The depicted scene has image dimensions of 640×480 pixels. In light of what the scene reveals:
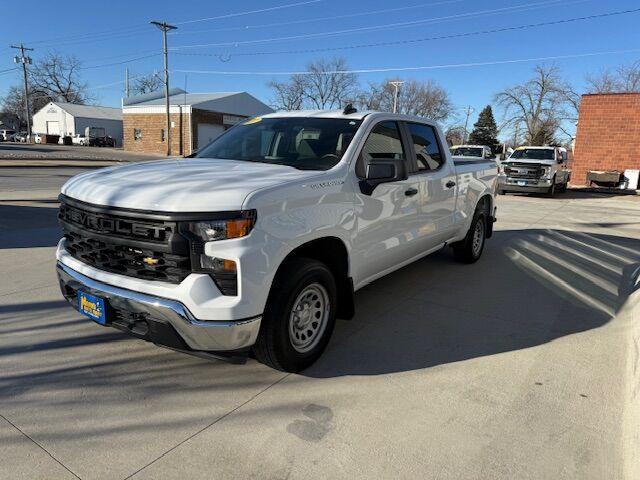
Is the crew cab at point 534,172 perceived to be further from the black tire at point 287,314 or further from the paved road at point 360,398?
the black tire at point 287,314

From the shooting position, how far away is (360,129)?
13.3 ft

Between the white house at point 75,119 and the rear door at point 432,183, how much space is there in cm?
7532

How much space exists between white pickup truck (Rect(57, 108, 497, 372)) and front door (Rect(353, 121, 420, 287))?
2cm

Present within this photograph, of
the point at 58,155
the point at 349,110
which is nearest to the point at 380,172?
the point at 349,110

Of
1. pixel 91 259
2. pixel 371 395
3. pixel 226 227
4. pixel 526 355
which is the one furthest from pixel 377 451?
pixel 91 259

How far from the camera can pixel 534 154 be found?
2009cm

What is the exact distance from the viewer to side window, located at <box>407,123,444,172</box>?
195 inches

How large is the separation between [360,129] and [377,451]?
8.37 ft

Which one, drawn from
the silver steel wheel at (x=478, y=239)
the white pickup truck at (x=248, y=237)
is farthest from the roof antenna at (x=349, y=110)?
the silver steel wheel at (x=478, y=239)

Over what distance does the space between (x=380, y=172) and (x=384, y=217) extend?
1.92 ft

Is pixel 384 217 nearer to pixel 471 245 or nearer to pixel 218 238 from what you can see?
pixel 218 238

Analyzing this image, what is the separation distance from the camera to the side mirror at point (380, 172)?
363 centimetres

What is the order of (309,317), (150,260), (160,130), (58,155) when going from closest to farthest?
1. (150,260)
2. (309,317)
3. (58,155)
4. (160,130)

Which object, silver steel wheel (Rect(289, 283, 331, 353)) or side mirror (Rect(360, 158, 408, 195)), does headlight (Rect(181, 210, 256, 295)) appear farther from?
side mirror (Rect(360, 158, 408, 195))
